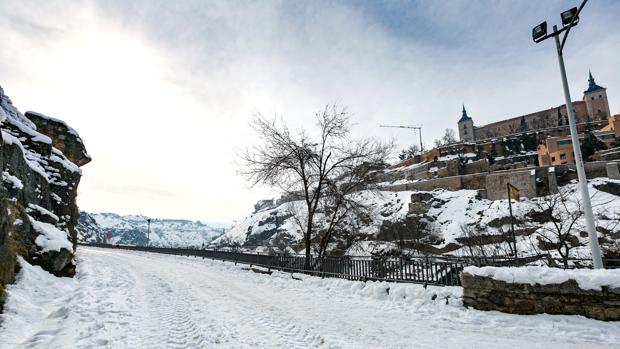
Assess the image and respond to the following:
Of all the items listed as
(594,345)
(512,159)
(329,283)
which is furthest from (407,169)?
(594,345)

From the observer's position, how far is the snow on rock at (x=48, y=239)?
1132 centimetres

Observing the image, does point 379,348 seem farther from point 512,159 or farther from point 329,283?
point 512,159

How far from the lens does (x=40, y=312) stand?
296 inches

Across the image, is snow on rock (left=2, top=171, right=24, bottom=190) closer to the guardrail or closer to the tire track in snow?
the tire track in snow

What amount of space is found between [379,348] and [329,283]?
800cm

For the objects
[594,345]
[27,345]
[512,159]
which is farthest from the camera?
[512,159]

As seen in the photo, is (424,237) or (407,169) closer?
(424,237)

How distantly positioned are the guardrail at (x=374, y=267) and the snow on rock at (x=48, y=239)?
32.6ft

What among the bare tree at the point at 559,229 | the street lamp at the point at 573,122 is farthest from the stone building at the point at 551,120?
the street lamp at the point at 573,122

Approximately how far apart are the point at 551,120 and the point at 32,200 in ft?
452

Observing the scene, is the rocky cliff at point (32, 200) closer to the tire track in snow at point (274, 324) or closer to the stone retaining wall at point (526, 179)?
the tire track in snow at point (274, 324)

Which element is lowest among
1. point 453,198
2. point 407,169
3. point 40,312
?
point 40,312

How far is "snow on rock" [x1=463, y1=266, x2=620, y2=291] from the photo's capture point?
7052 millimetres

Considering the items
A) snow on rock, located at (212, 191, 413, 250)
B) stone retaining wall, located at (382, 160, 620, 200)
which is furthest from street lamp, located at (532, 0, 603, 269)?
stone retaining wall, located at (382, 160, 620, 200)
